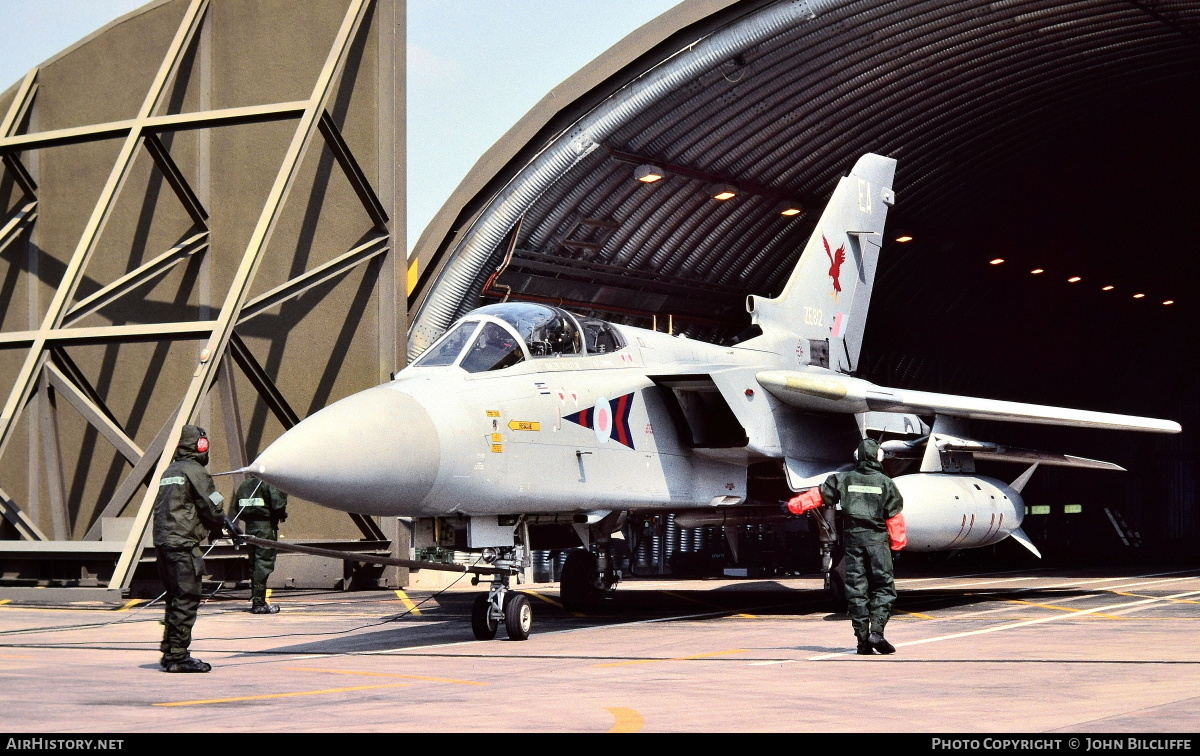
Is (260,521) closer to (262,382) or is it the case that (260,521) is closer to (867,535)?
(262,382)

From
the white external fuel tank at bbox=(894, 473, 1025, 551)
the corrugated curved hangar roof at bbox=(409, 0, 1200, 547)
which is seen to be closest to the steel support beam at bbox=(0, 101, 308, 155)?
the corrugated curved hangar roof at bbox=(409, 0, 1200, 547)

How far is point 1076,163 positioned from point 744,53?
11.4 m

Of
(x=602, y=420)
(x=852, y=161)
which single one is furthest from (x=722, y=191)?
(x=602, y=420)

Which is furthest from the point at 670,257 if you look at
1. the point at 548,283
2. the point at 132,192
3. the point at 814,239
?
the point at 132,192

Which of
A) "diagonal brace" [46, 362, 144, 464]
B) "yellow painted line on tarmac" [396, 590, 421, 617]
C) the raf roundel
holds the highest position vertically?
"diagonal brace" [46, 362, 144, 464]

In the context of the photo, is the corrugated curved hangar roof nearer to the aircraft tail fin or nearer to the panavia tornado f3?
the aircraft tail fin

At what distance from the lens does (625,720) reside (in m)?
5.67

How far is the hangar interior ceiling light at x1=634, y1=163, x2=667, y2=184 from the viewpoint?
19703 millimetres

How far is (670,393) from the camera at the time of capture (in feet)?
40.7

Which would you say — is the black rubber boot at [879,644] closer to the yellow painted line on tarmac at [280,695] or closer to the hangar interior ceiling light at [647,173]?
the yellow painted line on tarmac at [280,695]

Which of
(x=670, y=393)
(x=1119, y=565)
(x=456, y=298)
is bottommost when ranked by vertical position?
(x=1119, y=565)

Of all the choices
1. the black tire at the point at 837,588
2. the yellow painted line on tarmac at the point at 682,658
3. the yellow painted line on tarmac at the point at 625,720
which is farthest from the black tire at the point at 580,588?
the yellow painted line on tarmac at the point at 625,720

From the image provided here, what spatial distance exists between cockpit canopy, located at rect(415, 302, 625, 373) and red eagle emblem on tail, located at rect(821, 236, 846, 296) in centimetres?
559
